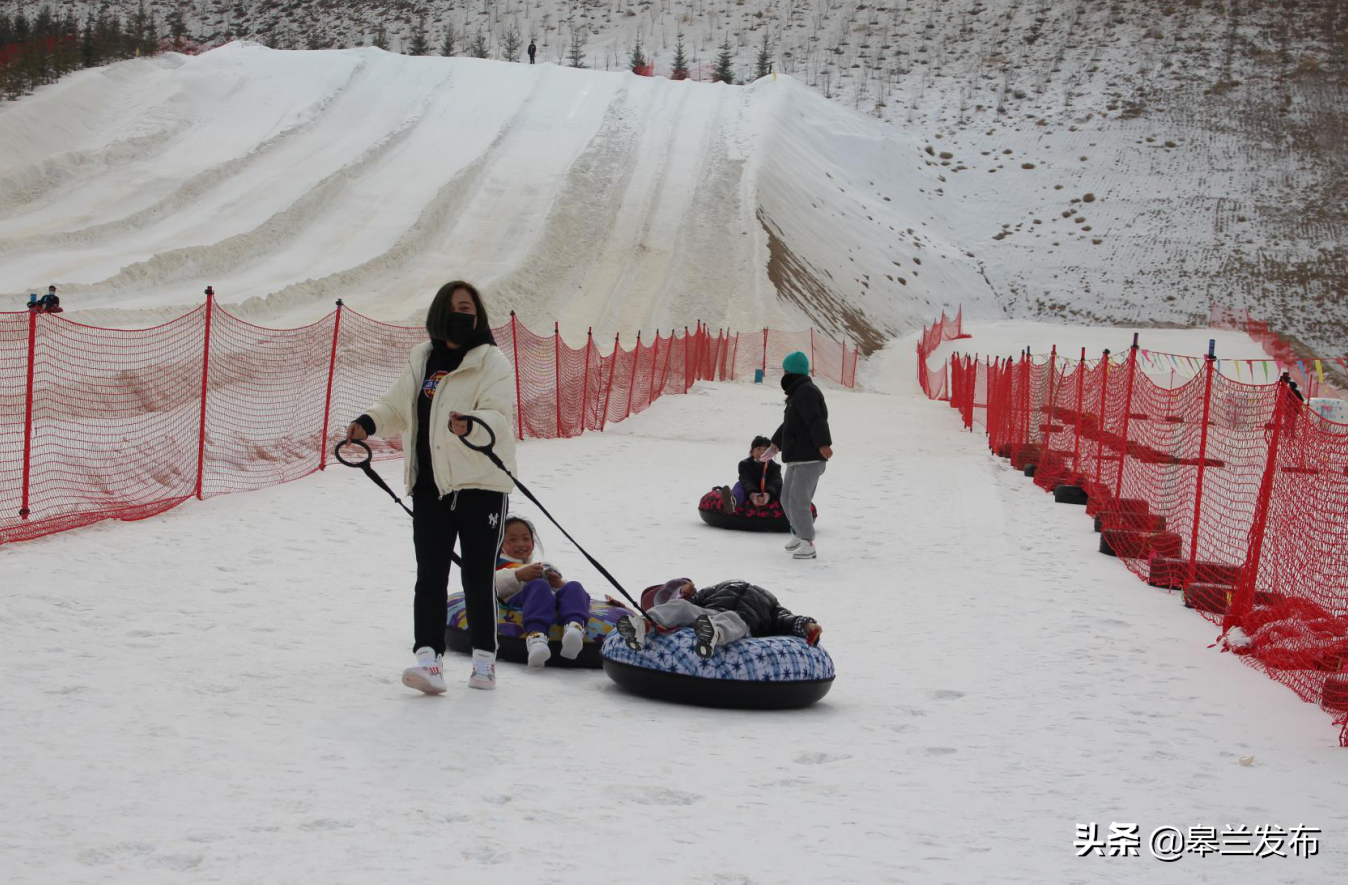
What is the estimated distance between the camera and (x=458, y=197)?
40.3 m

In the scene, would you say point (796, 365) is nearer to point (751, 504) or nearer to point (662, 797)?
point (751, 504)

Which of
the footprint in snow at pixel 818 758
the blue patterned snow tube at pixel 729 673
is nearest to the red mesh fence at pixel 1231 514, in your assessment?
the footprint in snow at pixel 818 758

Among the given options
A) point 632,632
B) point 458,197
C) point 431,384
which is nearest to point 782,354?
point 458,197

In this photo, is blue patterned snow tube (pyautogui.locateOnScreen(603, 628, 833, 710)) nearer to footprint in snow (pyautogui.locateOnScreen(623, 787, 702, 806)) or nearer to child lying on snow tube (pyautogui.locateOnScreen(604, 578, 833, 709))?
child lying on snow tube (pyautogui.locateOnScreen(604, 578, 833, 709))

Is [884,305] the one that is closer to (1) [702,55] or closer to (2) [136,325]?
(2) [136,325]

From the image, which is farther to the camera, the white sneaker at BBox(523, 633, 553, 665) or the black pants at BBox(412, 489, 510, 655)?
the white sneaker at BBox(523, 633, 553, 665)

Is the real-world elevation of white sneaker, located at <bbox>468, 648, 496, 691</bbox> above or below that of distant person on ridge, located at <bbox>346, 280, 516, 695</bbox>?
below

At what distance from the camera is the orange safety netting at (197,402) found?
11.4 m

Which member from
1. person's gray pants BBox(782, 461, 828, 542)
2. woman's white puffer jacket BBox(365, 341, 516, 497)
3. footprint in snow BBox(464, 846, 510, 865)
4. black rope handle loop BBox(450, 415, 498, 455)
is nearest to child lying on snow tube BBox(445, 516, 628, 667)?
woman's white puffer jacket BBox(365, 341, 516, 497)

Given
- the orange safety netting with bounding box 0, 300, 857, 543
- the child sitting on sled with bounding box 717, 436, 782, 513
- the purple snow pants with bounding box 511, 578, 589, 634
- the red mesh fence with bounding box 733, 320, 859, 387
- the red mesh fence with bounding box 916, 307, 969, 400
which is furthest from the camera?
the red mesh fence with bounding box 916, 307, 969, 400

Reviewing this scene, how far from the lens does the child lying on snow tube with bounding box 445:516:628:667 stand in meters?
6.79

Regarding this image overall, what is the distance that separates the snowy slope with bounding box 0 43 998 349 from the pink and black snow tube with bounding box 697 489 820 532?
50.4ft

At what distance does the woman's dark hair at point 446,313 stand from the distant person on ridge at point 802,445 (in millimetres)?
5089

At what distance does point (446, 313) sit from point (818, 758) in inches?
98.8
